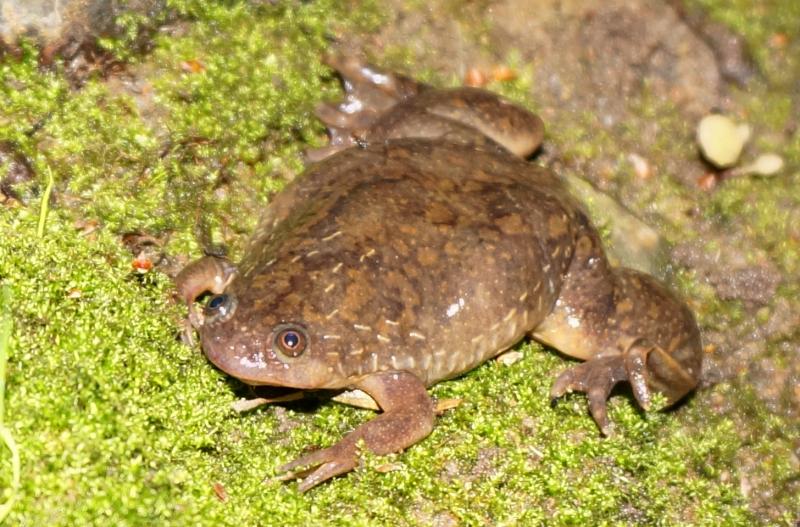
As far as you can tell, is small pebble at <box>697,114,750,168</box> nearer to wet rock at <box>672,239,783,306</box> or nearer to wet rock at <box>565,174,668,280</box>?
wet rock at <box>672,239,783,306</box>

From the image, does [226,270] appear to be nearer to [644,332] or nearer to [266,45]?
[266,45]

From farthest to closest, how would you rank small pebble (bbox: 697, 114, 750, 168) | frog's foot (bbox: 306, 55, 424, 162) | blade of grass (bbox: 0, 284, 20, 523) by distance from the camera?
small pebble (bbox: 697, 114, 750, 168), frog's foot (bbox: 306, 55, 424, 162), blade of grass (bbox: 0, 284, 20, 523)

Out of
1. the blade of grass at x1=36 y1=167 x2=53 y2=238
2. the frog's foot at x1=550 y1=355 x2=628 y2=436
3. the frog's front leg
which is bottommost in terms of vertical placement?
the frog's foot at x1=550 y1=355 x2=628 y2=436

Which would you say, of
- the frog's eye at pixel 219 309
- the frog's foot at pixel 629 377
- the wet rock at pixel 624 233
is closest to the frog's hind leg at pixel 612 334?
the frog's foot at pixel 629 377

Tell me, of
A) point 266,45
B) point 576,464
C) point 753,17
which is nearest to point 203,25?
point 266,45

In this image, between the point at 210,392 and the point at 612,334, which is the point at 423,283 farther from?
the point at 612,334

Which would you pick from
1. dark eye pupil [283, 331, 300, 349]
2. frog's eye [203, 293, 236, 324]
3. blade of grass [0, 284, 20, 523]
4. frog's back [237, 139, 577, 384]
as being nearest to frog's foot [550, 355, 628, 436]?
frog's back [237, 139, 577, 384]
